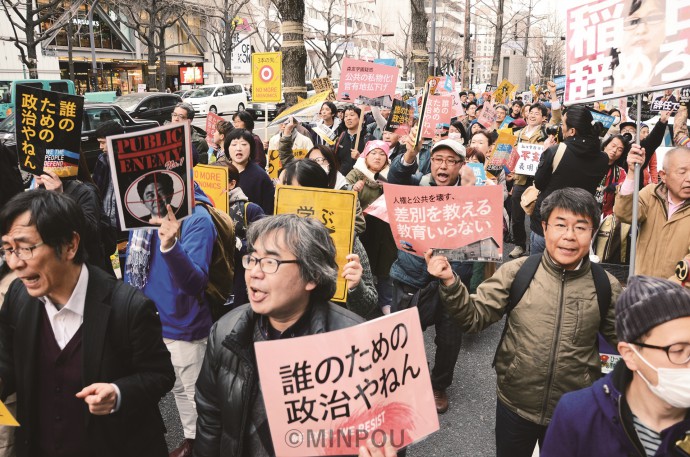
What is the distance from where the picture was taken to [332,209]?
3273 millimetres

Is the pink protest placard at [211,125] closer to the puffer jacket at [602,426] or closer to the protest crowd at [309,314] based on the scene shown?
the protest crowd at [309,314]

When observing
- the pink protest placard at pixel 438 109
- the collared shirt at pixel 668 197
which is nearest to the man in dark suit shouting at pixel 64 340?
the collared shirt at pixel 668 197

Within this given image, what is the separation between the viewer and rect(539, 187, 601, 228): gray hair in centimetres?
230

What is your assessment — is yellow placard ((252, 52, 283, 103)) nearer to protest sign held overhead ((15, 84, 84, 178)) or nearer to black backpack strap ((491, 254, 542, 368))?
protest sign held overhead ((15, 84, 84, 178))

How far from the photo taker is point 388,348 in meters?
1.60

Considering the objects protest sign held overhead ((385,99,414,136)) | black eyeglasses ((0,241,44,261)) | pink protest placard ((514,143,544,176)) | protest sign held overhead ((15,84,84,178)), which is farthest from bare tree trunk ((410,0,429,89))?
black eyeglasses ((0,241,44,261))

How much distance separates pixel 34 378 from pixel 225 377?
0.75 m

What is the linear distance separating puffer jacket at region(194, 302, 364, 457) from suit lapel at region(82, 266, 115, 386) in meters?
0.38

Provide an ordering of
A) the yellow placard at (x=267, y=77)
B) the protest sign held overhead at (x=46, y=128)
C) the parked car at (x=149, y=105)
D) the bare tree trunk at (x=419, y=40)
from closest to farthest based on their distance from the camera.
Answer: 1. the protest sign held overhead at (x=46, y=128)
2. the yellow placard at (x=267, y=77)
3. the bare tree trunk at (x=419, y=40)
4. the parked car at (x=149, y=105)

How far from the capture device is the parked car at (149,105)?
57.9 ft

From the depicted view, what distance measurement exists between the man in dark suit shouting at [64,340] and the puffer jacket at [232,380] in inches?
11.9

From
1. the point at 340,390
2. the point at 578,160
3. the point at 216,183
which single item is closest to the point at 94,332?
the point at 340,390

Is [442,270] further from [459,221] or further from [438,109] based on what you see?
[438,109]

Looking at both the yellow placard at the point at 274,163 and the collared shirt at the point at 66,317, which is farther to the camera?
the yellow placard at the point at 274,163
